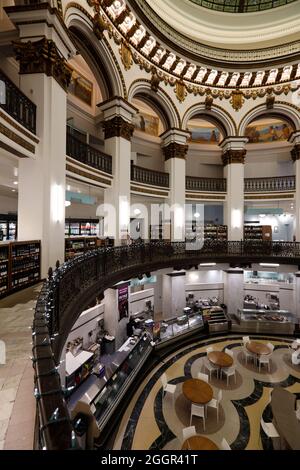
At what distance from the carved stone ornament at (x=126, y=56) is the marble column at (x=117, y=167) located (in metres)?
1.99

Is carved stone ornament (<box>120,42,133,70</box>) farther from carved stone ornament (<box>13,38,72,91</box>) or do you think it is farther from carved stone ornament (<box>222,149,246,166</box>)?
carved stone ornament (<box>222,149,246,166</box>)

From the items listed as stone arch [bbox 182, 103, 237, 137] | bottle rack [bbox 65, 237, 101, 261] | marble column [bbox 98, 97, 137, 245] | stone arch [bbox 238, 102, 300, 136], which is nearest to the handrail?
marble column [bbox 98, 97, 137, 245]

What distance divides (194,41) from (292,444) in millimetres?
18280

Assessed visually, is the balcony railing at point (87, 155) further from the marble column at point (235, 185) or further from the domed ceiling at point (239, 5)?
the domed ceiling at point (239, 5)

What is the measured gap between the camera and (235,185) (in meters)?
14.6

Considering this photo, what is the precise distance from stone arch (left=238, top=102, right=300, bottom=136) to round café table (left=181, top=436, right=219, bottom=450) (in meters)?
15.6

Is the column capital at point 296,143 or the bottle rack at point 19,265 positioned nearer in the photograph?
the bottle rack at point 19,265

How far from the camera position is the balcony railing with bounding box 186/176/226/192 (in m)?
14.9

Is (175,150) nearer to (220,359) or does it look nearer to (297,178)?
(297,178)

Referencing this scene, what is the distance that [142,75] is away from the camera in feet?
38.5

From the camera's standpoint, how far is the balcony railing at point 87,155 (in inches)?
335

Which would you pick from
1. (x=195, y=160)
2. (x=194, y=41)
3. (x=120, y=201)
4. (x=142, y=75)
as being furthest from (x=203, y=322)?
(x=194, y=41)

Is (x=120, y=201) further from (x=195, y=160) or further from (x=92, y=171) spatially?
(x=195, y=160)

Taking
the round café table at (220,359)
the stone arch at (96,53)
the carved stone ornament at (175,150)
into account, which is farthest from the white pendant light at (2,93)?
the round café table at (220,359)
